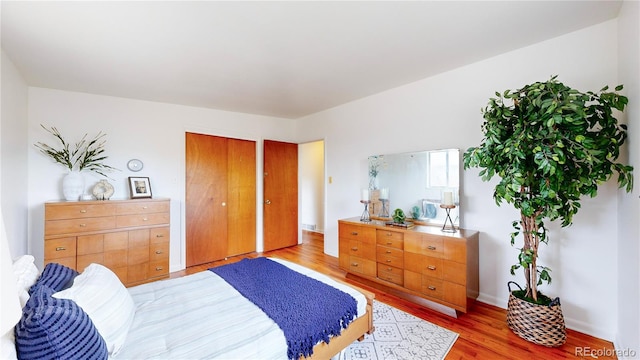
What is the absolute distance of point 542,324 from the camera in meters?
1.95

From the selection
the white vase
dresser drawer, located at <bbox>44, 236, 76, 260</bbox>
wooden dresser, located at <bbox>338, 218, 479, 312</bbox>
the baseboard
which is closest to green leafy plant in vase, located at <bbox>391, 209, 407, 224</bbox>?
wooden dresser, located at <bbox>338, 218, 479, 312</bbox>

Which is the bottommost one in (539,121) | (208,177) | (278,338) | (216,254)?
(216,254)

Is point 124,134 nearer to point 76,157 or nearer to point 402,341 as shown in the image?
point 76,157

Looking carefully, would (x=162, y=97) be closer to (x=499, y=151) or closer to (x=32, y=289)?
(x=32, y=289)

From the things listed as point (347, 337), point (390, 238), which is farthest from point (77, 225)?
point (390, 238)

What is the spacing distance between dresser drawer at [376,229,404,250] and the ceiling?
5.92ft

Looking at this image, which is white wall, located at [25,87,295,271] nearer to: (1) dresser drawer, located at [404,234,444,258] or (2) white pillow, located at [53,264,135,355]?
(2) white pillow, located at [53,264,135,355]

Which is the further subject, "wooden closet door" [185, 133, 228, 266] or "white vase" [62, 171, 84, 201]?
"wooden closet door" [185, 133, 228, 266]

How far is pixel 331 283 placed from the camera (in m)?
2.08

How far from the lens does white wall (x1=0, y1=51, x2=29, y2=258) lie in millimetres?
2242

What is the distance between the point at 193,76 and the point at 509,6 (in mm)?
2931

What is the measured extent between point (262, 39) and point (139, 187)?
107 inches

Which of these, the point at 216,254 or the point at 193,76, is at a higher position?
the point at 193,76

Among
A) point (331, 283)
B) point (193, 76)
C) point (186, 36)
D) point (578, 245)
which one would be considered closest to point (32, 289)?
point (331, 283)
